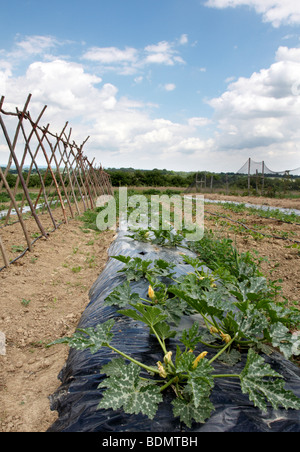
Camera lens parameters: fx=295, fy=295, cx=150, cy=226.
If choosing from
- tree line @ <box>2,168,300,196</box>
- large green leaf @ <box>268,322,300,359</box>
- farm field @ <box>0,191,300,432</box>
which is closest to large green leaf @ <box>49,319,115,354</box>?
farm field @ <box>0,191,300,432</box>

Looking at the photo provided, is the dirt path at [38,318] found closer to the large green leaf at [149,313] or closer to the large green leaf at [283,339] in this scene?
the large green leaf at [149,313]

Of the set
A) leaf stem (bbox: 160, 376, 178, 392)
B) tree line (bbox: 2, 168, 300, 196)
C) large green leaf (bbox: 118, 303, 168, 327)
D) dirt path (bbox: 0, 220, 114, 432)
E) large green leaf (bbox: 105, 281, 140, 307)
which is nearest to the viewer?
leaf stem (bbox: 160, 376, 178, 392)

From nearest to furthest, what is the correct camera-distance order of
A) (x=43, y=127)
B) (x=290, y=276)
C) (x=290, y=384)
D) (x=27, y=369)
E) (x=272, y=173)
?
(x=290, y=384), (x=27, y=369), (x=290, y=276), (x=43, y=127), (x=272, y=173)

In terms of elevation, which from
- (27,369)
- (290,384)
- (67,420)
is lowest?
(27,369)

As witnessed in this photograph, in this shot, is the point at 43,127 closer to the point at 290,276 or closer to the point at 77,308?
the point at 77,308

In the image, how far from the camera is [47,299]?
12.8 feet

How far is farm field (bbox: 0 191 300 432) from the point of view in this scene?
7.06 feet

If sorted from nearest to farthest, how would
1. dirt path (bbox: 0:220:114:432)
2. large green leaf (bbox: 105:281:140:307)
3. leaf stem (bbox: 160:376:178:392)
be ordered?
leaf stem (bbox: 160:376:178:392) → dirt path (bbox: 0:220:114:432) → large green leaf (bbox: 105:281:140:307)

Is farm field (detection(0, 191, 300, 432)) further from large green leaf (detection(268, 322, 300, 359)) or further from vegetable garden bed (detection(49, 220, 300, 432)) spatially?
large green leaf (detection(268, 322, 300, 359))

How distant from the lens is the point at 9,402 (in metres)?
2.12

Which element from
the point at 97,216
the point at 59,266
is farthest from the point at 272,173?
the point at 59,266

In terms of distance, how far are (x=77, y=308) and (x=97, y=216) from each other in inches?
231

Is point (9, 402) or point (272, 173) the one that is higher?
point (272, 173)

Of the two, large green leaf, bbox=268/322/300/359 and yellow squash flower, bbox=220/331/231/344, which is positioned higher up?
large green leaf, bbox=268/322/300/359
